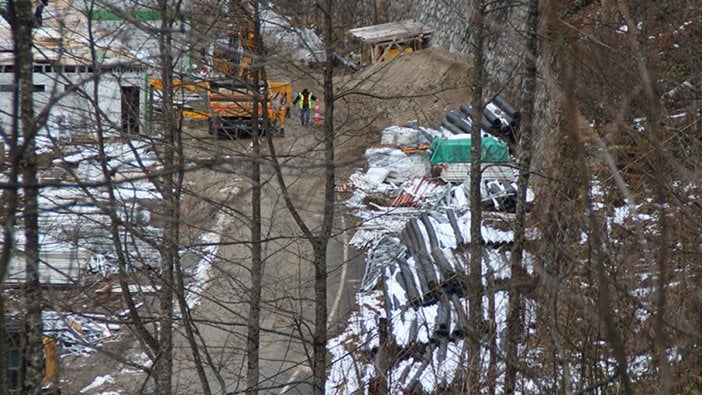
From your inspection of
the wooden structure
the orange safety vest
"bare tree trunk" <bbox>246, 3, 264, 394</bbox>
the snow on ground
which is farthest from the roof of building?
"bare tree trunk" <bbox>246, 3, 264, 394</bbox>

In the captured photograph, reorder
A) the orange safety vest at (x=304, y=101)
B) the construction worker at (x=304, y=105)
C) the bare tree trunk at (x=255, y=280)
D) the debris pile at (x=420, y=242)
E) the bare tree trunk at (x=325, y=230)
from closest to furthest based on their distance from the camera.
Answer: the bare tree trunk at (x=325, y=230)
the bare tree trunk at (x=255, y=280)
the debris pile at (x=420, y=242)
the construction worker at (x=304, y=105)
the orange safety vest at (x=304, y=101)

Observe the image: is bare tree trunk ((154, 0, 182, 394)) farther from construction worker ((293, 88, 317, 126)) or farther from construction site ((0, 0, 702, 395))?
construction worker ((293, 88, 317, 126))

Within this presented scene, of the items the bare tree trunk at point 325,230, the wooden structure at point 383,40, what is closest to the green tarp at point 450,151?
the wooden structure at point 383,40

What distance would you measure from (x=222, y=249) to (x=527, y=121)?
24.7ft

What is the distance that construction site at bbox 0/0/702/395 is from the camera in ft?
14.1

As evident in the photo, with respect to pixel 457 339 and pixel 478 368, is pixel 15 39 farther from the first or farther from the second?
pixel 457 339

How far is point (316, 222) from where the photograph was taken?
15086mm

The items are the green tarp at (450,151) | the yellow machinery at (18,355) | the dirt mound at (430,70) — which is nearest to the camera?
the yellow machinery at (18,355)

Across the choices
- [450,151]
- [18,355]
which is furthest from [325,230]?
[450,151]

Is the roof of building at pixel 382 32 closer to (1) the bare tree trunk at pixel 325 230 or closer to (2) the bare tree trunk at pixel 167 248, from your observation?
(2) the bare tree trunk at pixel 167 248

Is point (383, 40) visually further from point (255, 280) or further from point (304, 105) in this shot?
point (255, 280)

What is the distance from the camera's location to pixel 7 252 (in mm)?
2887

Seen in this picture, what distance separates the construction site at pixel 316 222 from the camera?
4289mm

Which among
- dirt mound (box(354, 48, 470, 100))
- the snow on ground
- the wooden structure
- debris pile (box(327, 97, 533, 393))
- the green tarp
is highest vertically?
the wooden structure
